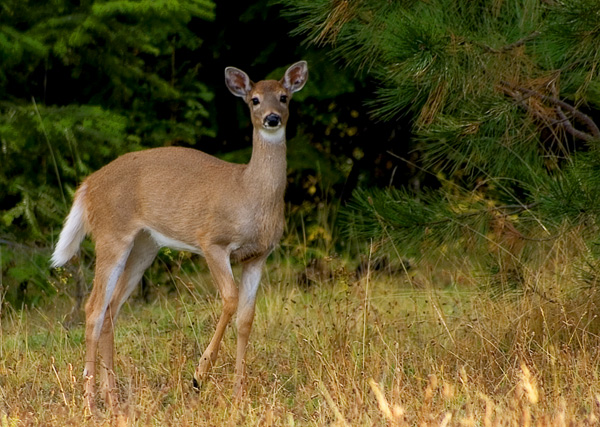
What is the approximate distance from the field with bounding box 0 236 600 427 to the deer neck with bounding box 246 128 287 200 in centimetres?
52

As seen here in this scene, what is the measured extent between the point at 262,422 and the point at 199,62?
16.8 feet

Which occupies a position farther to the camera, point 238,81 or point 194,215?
point 238,81

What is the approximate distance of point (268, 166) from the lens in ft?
20.8

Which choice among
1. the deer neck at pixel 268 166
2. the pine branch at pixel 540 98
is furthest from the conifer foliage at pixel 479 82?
the deer neck at pixel 268 166

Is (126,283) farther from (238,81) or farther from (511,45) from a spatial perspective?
(511,45)

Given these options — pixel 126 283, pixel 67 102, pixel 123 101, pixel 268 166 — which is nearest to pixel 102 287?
pixel 126 283

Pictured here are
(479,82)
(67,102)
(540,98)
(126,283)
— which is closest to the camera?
(479,82)

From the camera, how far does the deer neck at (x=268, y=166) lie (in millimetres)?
6289

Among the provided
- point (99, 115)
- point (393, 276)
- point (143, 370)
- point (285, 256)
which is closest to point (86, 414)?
point (143, 370)

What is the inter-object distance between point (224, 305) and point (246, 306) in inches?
10.0

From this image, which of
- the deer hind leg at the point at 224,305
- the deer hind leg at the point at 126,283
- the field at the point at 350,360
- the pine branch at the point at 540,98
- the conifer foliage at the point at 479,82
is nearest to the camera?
the field at the point at 350,360

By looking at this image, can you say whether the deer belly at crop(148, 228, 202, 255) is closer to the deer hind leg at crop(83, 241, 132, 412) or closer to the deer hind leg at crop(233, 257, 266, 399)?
the deer hind leg at crop(83, 241, 132, 412)

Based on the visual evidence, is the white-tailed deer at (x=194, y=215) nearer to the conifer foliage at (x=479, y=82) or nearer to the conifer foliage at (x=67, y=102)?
the conifer foliage at (x=479, y=82)

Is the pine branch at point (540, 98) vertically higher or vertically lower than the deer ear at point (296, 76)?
higher
